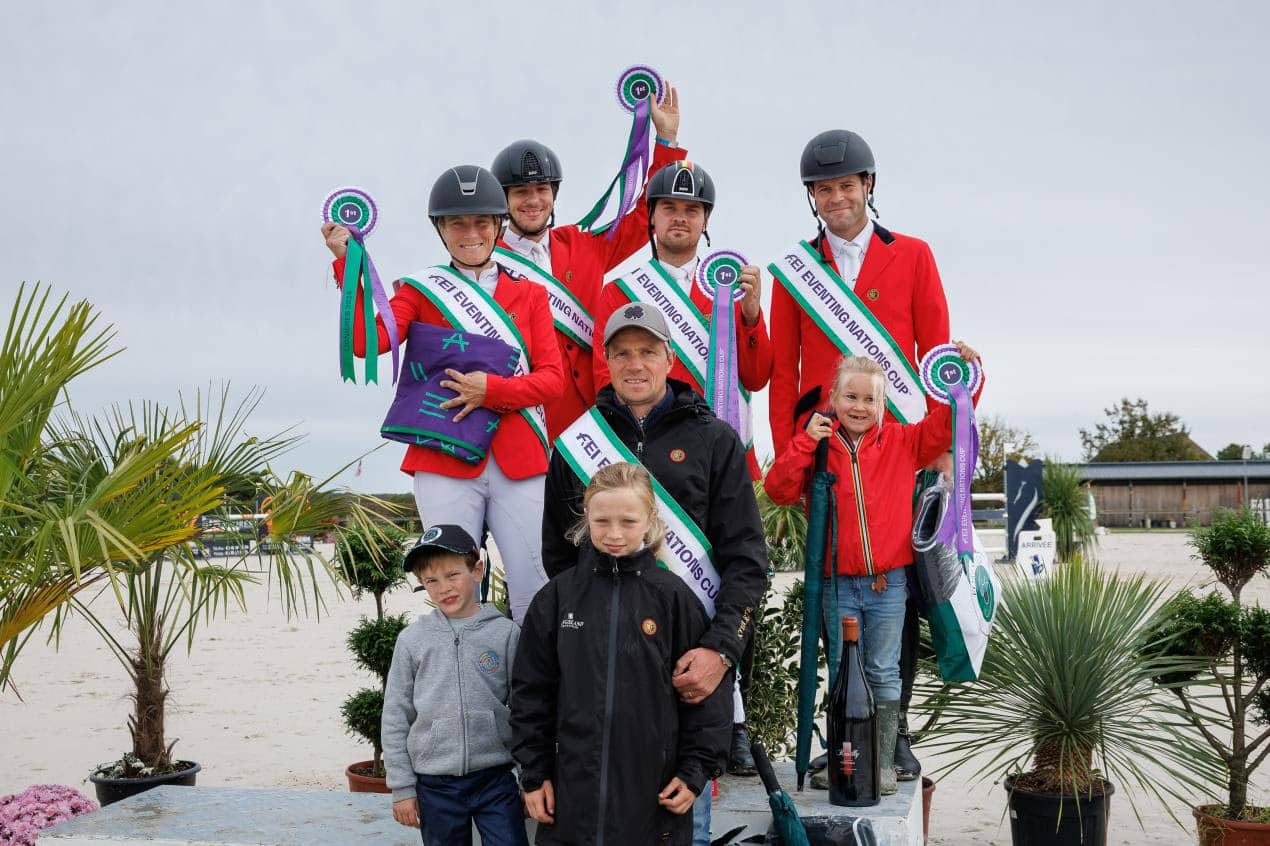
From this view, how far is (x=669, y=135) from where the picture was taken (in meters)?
5.39

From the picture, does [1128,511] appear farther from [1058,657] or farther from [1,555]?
[1,555]

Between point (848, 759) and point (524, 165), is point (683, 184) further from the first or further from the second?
point (848, 759)

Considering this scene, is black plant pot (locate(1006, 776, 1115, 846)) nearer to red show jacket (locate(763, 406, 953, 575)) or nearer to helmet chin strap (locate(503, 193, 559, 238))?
red show jacket (locate(763, 406, 953, 575))

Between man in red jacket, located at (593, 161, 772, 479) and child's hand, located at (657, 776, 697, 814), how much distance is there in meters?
1.68

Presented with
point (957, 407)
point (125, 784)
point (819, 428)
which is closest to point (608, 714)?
point (819, 428)

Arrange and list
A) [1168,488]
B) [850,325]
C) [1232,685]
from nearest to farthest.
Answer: [850,325] < [1232,685] < [1168,488]

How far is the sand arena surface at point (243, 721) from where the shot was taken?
7.49 m

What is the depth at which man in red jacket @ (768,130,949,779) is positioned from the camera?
457 centimetres

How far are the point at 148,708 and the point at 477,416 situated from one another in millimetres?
3673

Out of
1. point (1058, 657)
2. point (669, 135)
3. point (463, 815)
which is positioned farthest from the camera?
point (1058, 657)

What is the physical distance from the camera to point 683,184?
4789 mm

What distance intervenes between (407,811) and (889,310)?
2481 mm

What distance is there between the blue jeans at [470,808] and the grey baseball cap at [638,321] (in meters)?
1.37

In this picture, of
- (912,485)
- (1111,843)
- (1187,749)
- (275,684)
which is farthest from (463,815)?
(275,684)
